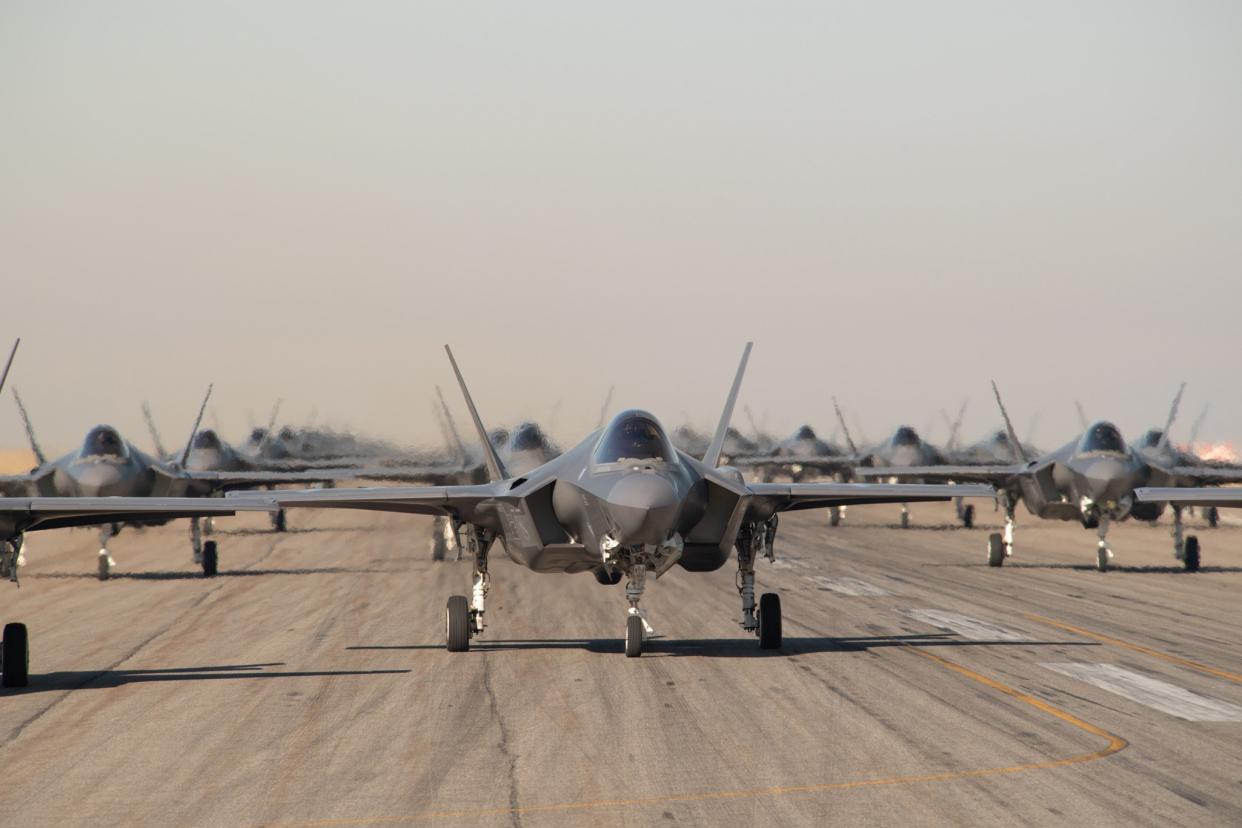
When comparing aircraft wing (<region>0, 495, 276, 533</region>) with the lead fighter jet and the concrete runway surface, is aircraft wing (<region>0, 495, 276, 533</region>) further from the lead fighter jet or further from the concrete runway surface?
the concrete runway surface

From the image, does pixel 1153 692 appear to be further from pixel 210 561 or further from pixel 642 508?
pixel 210 561

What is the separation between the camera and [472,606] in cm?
2155

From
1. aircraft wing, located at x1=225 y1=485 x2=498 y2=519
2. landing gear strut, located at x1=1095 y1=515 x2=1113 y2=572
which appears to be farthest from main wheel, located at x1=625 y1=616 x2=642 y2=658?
landing gear strut, located at x1=1095 y1=515 x2=1113 y2=572

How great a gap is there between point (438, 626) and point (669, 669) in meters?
6.79

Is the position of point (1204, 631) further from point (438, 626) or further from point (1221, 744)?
point (438, 626)

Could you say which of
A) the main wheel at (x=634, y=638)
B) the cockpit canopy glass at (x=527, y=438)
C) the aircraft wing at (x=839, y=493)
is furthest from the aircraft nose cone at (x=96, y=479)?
the aircraft wing at (x=839, y=493)

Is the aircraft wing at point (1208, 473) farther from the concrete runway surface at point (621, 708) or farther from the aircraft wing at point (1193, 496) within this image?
the concrete runway surface at point (621, 708)

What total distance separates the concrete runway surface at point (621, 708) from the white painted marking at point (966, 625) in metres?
0.10

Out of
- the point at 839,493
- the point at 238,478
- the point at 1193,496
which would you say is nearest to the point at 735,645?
the point at 839,493

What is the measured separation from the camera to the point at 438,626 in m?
24.5

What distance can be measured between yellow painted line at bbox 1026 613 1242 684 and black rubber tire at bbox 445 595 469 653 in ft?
32.8

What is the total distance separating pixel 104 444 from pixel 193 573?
4.08 meters

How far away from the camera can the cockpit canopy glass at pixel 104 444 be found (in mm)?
35000

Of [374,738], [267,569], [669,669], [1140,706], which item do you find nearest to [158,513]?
[374,738]
